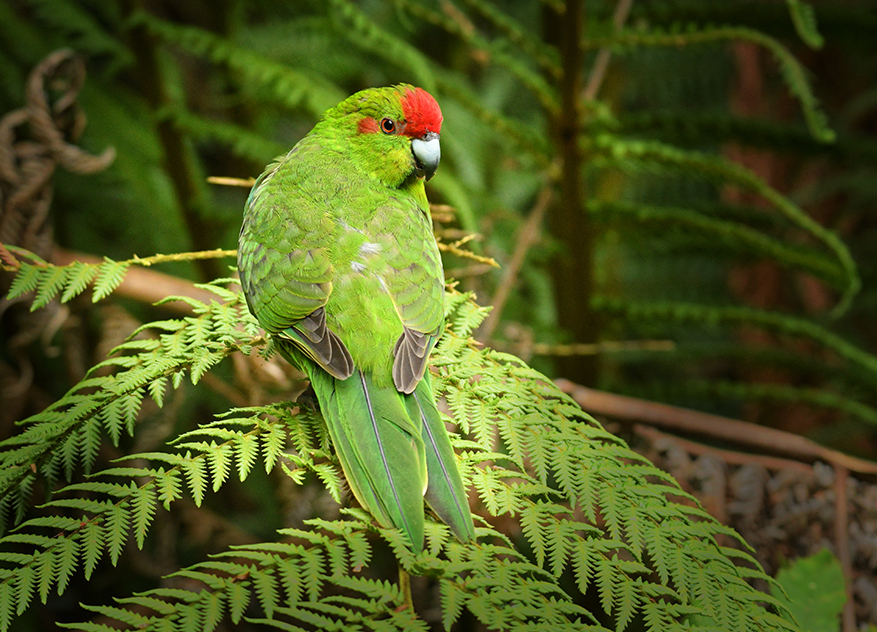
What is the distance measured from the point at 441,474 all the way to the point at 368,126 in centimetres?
76

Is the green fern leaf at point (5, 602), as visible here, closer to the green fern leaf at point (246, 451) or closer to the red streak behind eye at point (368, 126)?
the green fern leaf at point (246, 451)

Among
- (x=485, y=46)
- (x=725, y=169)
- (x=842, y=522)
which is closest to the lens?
(x=842, y=522)

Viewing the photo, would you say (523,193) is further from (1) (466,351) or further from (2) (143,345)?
(2) (143,345)

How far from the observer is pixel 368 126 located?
4.39ft

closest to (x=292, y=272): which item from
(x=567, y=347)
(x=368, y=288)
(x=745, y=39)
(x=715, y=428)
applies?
(x=368, y=288)

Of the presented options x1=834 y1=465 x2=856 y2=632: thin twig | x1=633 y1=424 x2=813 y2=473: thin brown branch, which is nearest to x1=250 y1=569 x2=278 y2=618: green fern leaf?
x1=633 y1=424 x2=813 y2=473: thin brown branch

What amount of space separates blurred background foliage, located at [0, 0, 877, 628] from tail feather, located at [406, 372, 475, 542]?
0.51 m

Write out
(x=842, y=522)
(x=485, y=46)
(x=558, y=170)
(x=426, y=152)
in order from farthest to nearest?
1. (x=558, y=170)
2. (x=485, y=46)
3. (x=842, y=522)
4. (x=426, y=152)

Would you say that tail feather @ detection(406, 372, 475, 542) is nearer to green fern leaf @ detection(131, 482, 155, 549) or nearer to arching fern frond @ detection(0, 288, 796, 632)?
arching fern frond @ detection(0, 288, 796, 632)

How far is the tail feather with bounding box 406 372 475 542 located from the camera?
2.75ft

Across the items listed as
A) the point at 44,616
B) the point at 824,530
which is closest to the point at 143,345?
the point at 824,530

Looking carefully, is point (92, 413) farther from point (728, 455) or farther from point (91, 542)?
point (728, 455)

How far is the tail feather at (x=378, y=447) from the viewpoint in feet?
2.69

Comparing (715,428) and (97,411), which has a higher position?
(97,411)
